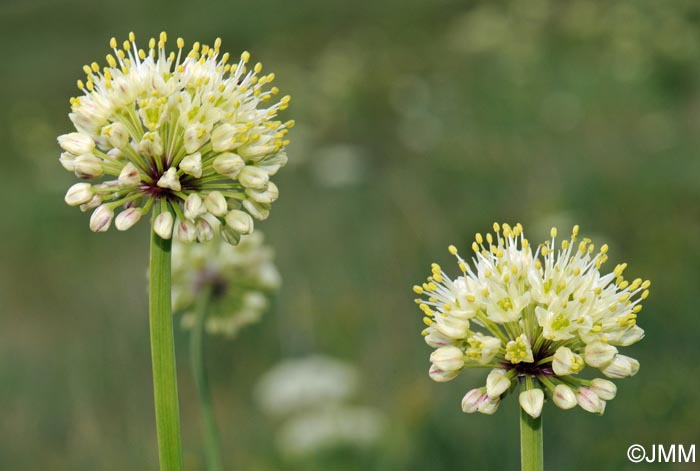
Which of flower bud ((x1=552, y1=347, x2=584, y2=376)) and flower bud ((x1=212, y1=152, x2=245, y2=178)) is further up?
flower bud ((x1=212, y1=152, x2=245, y2=178))

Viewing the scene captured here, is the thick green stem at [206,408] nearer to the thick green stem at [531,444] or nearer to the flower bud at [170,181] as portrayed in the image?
the flower bud at [170,181]

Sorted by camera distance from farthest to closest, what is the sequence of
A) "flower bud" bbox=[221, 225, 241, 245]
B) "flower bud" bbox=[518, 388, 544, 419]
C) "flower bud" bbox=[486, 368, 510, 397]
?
1. "flower bud" bbox=[221, 225, 241, 245]
2. "flower bud" bbox=[486, 368, 510, 397]
3. "flower bud" bbox=[518, 388, 544, 419]

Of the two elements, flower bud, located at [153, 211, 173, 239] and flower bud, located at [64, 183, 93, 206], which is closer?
flower bud, located at [153, 211, 173, 239]

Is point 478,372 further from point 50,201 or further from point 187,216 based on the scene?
point 50,201

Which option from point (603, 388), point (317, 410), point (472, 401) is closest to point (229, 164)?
point (472, 401)

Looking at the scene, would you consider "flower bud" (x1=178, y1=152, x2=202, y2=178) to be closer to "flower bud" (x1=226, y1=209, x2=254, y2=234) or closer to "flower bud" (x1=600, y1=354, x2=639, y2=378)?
"flower bud" (x1=226, y1=209, x2=254, y2=234)

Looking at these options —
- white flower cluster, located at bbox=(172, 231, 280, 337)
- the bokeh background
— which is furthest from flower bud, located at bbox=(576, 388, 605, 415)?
the bokeh background

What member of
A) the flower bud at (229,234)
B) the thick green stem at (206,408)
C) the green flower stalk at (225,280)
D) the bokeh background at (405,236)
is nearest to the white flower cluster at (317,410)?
the bokeh background at (405,236)
